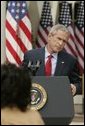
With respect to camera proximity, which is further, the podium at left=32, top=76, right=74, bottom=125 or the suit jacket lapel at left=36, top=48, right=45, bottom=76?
the suit jacket lapel at left=36, top=48, right=45, bottom=76

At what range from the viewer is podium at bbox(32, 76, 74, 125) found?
305 cm

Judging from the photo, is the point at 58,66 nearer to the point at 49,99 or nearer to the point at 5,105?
the point at 49,99

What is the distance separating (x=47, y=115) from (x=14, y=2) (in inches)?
261

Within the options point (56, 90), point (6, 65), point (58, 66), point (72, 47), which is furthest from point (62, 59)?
point (72, 47)

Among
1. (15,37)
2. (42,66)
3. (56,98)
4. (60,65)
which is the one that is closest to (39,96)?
(56,98)

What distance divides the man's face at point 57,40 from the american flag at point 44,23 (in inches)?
259

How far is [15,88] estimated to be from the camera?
1.91 metres

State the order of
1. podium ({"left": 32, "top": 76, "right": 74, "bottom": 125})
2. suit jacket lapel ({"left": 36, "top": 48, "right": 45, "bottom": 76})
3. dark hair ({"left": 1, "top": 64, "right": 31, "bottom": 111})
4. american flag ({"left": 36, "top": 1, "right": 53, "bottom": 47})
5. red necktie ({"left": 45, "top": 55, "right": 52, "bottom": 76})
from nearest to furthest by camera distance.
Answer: dark hair ({"left": 1, "top": 64, "right": 31, "bottom": 111}), podium ({"left": 32, "top": 76, "right": 74, "bottom": 125}), suit jacket lapel ({"left": 36, "top": 48, "right": 45, "bottom": 76}), red necktie ({"left": 45, "top": 55, "right": 52, "bottom": 76}), american flag ({"left": 36, "top": 1, "right": 53, "bottom": 47})

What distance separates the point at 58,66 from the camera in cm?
427

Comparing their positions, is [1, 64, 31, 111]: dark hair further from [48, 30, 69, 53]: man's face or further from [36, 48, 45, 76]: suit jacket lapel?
[48, 30, 69, 53]: man's face

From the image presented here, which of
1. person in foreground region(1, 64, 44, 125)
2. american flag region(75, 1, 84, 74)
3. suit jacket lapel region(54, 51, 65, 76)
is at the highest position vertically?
person in foreground region(1, 64, 44, 125)

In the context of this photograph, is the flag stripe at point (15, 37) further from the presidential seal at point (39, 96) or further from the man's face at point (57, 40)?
the presidential seal at point (39, 96)

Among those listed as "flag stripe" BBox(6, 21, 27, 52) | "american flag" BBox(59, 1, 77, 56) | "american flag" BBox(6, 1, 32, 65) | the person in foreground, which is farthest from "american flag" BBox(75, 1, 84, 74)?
the person in foreground

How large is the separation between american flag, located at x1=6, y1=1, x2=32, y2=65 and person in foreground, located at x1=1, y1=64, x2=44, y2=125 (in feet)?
22.8
